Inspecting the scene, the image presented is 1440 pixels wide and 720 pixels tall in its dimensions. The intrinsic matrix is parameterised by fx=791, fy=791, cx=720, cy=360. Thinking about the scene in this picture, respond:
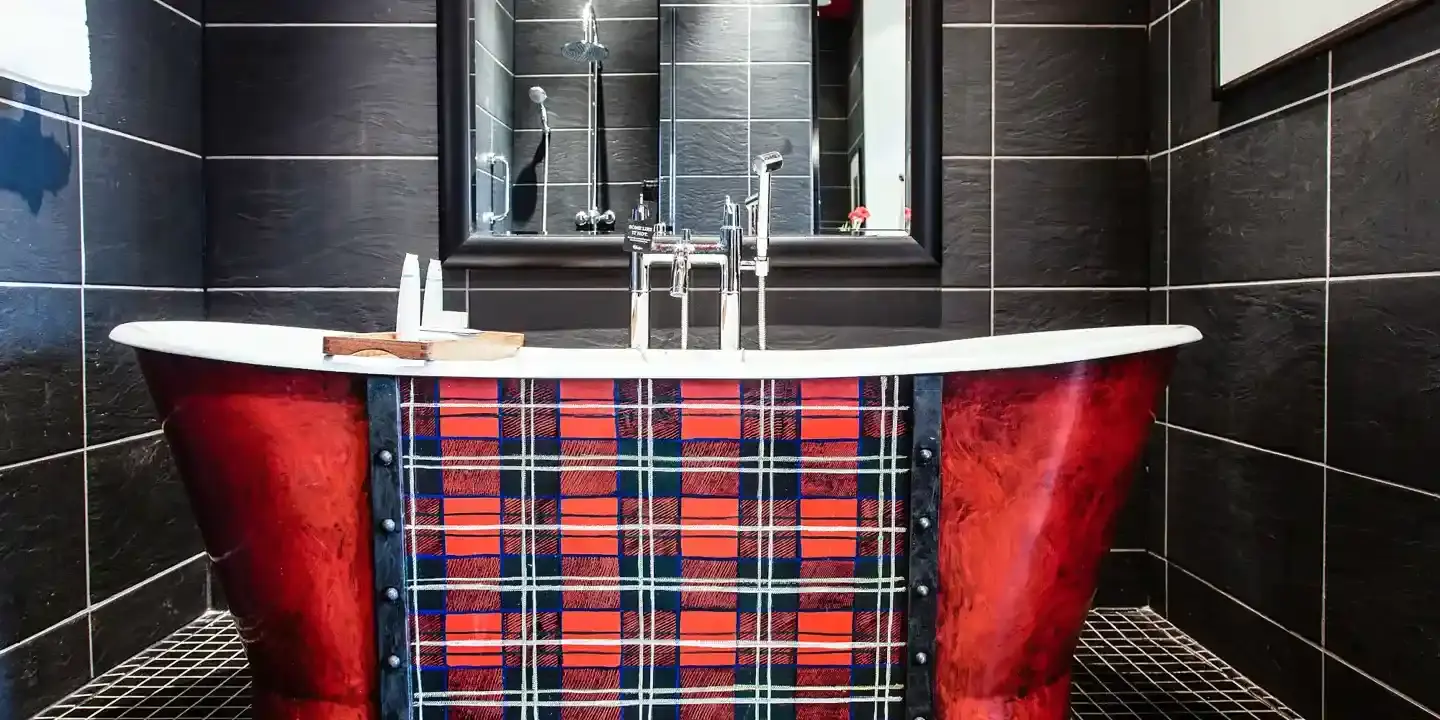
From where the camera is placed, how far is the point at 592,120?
1.88 metres

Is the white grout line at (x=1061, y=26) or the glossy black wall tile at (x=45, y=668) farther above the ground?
the white grout line at (x=1061, y=26)

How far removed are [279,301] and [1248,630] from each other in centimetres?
219

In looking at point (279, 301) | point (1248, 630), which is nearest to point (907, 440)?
point (1248, 630)

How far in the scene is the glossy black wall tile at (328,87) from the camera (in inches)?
72.9

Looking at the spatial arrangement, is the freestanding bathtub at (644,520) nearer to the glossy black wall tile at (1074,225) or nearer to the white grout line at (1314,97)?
the white grout line at (1314,97)

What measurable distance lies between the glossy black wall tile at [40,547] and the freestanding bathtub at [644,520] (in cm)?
49

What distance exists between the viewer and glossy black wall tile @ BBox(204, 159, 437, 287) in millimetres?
1857

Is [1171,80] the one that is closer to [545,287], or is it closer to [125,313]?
[545,287]

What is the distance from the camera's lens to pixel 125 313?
161 centimetres

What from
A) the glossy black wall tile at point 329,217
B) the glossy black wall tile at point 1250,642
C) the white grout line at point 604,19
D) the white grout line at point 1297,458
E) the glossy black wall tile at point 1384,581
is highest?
the white grout line at point 604,19

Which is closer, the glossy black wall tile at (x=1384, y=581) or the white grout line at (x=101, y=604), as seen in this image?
the glossy black wall tile at (x=1384, y=581)

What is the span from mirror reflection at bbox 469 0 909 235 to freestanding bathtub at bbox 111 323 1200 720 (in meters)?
0.83

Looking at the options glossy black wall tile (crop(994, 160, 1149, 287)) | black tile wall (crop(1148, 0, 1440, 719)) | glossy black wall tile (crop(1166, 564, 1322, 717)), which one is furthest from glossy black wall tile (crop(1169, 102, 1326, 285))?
glossy black wall tile (crop(1166, 564, 1322, 717))

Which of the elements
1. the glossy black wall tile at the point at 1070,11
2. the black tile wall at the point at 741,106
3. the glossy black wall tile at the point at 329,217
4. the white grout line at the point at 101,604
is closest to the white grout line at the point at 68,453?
the white grout line at the point at 101,604
